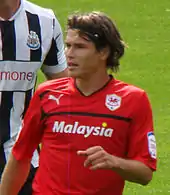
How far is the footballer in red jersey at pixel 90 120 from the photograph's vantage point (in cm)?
576

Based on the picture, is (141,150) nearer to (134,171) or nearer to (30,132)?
(134,171)

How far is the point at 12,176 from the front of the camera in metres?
6.02

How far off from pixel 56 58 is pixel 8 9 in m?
0.53

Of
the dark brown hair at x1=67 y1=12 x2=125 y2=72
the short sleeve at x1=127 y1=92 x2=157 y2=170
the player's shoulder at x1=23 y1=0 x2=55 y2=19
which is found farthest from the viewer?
the player's shoulder at x1=23 y1=0 x2=55 y2=19

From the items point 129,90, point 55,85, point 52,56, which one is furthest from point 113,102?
point 52,56

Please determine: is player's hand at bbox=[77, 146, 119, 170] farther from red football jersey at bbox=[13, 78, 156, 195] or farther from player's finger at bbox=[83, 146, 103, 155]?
red football jersey at bbox=[13, 78, 156, 195]

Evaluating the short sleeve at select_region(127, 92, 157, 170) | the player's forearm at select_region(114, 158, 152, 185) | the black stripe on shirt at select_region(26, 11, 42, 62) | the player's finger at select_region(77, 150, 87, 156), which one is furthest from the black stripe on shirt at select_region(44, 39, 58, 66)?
the player's finger at select_region(77, 150, 87, 156)

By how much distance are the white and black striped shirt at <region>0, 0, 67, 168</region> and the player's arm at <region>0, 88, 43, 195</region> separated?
1070 millimetres

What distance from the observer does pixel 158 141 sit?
11797mm

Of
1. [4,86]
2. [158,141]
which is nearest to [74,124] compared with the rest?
[4,86]

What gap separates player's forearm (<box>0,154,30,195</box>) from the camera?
6.03m

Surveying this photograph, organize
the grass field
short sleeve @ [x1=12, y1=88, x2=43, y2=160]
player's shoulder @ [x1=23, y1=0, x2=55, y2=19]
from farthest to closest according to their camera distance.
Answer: the grass field, player's shoulder @ [x1=23, y1=0, x2=55, y2=19], short sleeve @ [x1=12, y1=88, x2=43, y2=160]

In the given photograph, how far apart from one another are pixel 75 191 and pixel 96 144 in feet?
0.98

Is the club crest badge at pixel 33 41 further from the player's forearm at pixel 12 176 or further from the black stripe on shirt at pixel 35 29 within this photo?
the player's forearm at pixel 12 176
